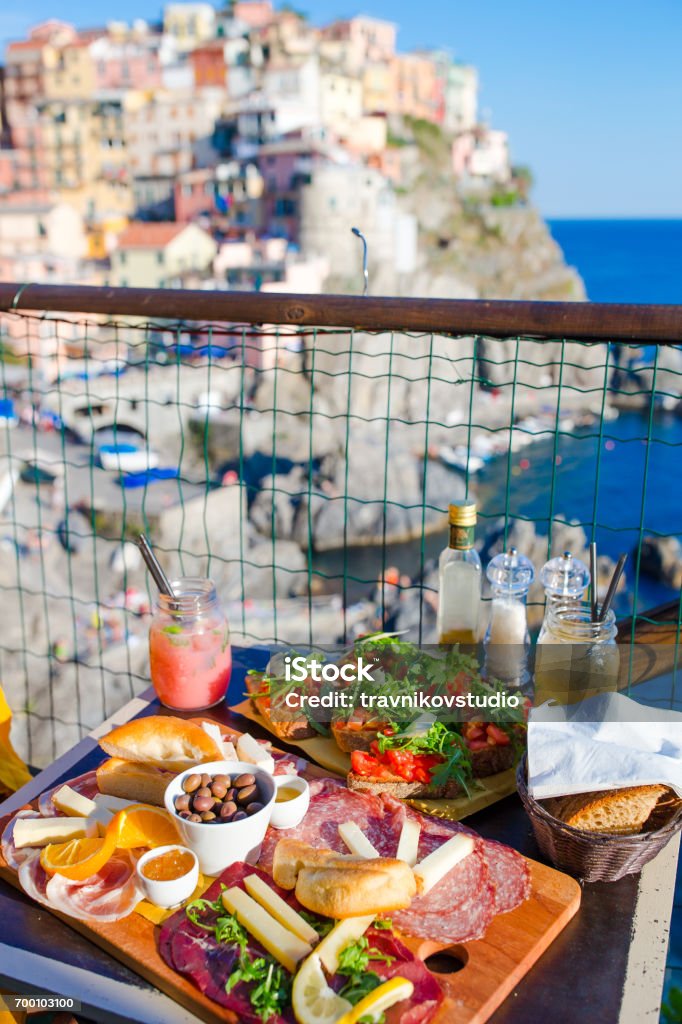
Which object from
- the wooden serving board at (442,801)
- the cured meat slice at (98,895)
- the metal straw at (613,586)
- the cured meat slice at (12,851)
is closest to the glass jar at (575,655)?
the metal straw at (613,586)

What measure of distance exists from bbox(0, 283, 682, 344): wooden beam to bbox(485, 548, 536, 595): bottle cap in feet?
2.05

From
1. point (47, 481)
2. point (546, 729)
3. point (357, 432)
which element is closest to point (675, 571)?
point (357, 432)

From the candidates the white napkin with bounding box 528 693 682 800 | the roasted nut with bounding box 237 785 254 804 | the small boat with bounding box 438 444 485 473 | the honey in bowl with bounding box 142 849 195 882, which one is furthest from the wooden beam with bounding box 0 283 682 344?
the small boat with bounding box 438 444 485 473

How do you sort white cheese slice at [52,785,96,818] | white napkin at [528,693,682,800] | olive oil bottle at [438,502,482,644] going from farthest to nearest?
olive oil bottle at [438,502,482,644] → white cheese slice at [52,785,96,818] → white napkin at [528,693,682,800]

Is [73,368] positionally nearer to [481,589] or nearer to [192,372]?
[192,372]

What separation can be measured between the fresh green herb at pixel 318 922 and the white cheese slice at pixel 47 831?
1.53ft

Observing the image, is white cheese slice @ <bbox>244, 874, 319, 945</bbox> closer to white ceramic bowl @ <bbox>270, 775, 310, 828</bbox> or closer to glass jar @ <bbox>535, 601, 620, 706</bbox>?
white ceramic bowl @ <bbox>270, 775, 310, 828</bbox>

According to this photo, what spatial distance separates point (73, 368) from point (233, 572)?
16.1 meters

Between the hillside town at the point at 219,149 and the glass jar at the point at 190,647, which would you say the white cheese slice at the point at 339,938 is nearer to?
the glass jar at the point at 190,647

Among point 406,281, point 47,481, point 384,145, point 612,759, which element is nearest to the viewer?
point 612,759

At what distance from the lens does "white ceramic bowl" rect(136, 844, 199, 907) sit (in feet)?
4.73

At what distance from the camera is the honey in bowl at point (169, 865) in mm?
1479

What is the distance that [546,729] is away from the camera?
5.57 feet

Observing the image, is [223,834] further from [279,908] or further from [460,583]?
[460,583]
